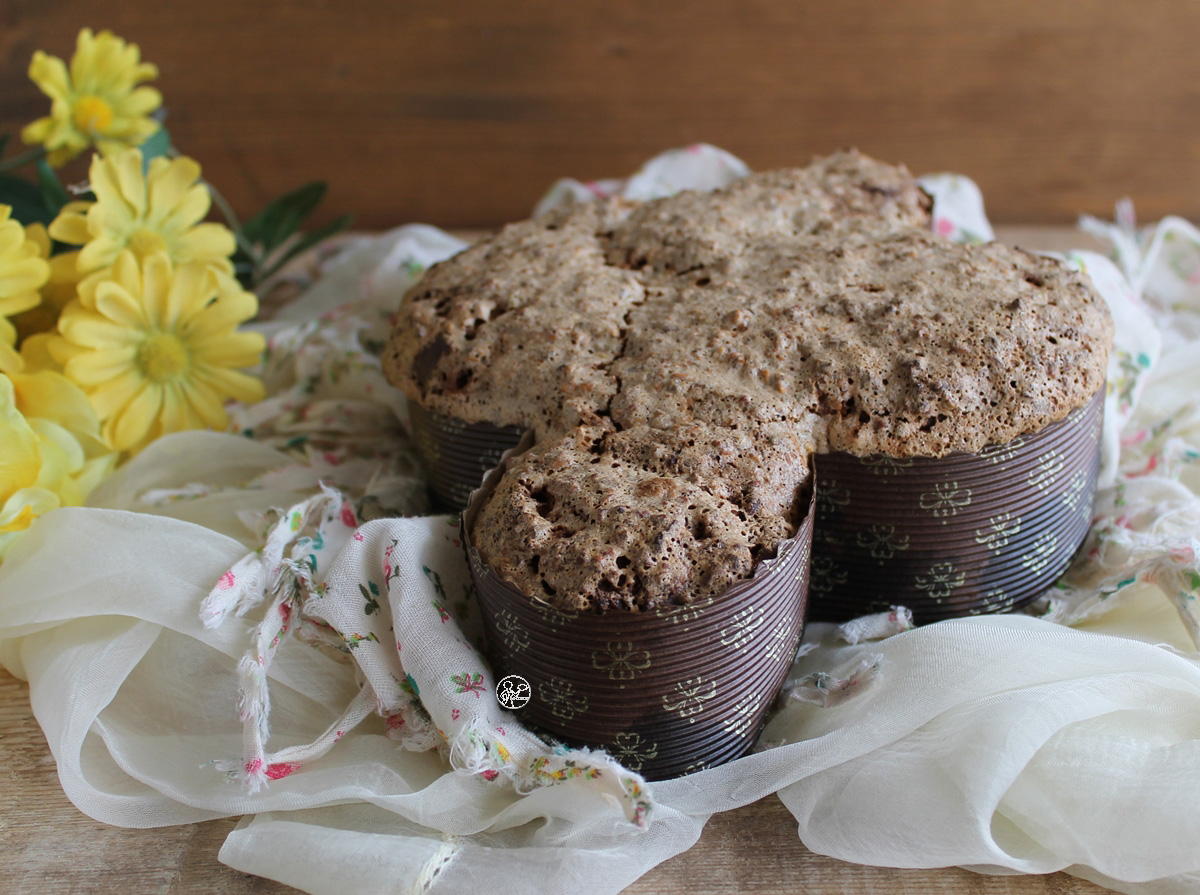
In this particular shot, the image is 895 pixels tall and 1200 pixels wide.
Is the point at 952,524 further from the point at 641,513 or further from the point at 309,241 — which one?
the point at 309,241

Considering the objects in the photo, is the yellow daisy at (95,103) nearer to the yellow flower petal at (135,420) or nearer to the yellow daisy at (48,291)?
the yellow daisy at (48,291)

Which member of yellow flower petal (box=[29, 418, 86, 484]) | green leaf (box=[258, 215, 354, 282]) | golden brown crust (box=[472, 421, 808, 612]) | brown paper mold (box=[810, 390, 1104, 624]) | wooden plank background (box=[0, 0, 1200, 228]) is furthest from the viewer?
wooden plank background (box=[0, 0, 1200, 228])

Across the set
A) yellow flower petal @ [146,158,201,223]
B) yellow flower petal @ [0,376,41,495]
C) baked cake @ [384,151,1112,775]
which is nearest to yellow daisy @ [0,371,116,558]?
yellow flower petal @ [0,376,41,495]

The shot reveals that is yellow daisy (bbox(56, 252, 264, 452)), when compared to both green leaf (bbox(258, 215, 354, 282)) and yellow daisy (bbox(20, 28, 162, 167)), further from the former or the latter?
green leaf (bbox(258, 215, 354, 282))

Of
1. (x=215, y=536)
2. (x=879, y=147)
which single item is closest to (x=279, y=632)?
(x=215, y=536)

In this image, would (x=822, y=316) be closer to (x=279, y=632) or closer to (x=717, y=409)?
(x=717, y=409)

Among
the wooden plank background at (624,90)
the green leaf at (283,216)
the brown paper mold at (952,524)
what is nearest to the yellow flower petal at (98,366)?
the green leaf at (283,216)

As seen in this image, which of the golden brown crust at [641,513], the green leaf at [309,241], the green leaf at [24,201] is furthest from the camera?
the green leaf at [309,241]

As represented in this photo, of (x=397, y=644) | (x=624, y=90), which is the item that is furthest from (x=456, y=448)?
(x=624, y=90)
